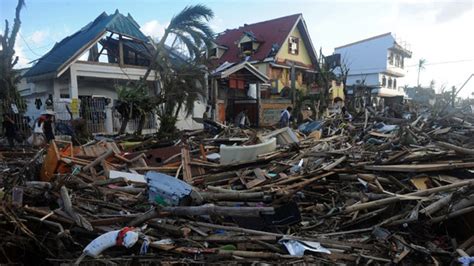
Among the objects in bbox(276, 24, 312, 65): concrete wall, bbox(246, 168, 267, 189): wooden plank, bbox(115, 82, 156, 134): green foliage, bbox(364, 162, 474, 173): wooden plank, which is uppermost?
bbox(276, 24, 312, 65): concrete wall

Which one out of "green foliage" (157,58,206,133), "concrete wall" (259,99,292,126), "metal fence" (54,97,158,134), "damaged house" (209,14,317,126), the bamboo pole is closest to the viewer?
the bamboo pole

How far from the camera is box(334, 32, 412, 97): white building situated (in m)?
37.5

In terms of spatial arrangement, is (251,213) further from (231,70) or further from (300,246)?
(231,70)

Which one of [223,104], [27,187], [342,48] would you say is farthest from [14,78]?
[342,48]

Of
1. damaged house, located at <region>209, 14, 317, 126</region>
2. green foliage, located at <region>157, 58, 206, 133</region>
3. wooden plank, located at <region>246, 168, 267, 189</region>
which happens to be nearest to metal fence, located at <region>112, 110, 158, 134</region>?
green foliage, located at <region>157, 58, 206, 133</region>

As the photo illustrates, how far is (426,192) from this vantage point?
4266 millimetres

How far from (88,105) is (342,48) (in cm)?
3646

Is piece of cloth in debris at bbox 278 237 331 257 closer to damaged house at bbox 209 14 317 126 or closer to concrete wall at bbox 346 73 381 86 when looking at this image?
damaged house at bbox 209 14 317 126

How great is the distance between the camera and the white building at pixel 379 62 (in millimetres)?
37500

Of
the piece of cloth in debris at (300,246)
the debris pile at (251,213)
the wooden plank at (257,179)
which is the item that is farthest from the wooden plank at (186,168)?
the piece of cloth in debris at (300,246)

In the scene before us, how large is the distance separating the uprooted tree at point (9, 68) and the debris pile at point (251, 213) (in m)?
9.59

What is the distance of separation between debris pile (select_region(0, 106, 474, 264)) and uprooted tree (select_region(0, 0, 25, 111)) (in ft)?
31.5

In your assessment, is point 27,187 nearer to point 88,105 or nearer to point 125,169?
point 125,169

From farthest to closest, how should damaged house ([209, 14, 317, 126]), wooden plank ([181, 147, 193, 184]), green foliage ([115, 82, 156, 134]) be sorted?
damaged house ([209, 14, 317, 126]), green foliage ([115, 82, 156, 134]), wooden plank ([181, 147, 193, 184])
